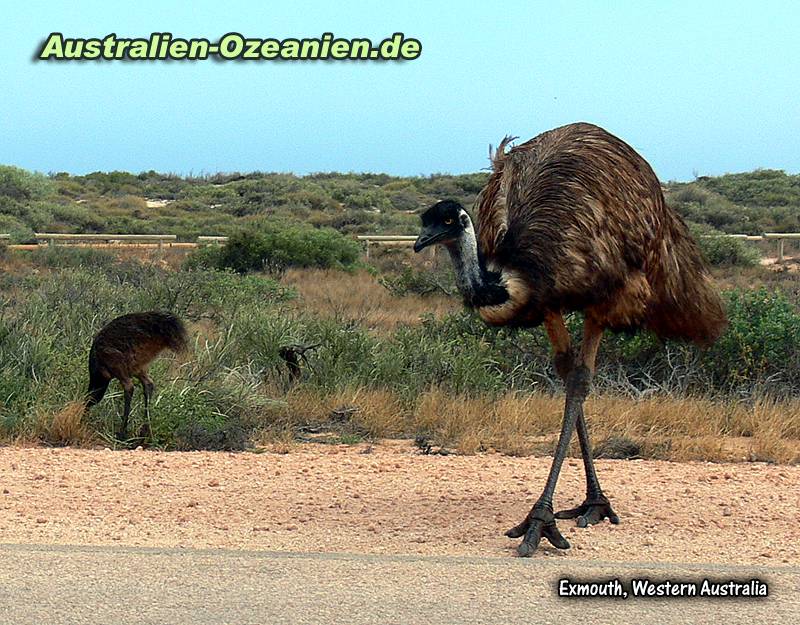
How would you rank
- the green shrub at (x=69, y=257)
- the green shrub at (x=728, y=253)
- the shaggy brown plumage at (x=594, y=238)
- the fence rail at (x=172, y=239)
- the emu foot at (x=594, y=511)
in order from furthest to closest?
1. the fence rail at (x=172, y=239)
2. the green shrub at (x=728, y=253)
3. the green shrub at (x=69, y=257)
4. the emu foot at (x=594, y=511)
5. the shaggy brown plumage at (x=594, y=238)

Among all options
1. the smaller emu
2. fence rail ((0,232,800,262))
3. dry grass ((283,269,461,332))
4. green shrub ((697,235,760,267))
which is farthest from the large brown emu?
fence rail ((0,232,800,262))

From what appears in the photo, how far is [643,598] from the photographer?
5.78 metres

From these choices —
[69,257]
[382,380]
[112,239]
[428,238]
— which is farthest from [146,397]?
[112,239]

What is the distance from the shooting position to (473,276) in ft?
22.0

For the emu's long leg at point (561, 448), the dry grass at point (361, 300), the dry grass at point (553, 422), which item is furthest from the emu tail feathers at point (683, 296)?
the dry grass at point (361, 300)

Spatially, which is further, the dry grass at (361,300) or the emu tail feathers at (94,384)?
the dry grass at (361,300)

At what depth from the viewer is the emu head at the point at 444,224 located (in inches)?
264

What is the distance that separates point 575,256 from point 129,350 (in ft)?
15.7

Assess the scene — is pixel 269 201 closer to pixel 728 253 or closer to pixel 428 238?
pixel 728 253

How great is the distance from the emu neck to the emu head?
0.03 m

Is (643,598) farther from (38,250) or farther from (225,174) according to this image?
(225,174)

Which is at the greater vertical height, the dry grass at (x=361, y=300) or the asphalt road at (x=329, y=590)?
the dry grass at (x=361, y=300)

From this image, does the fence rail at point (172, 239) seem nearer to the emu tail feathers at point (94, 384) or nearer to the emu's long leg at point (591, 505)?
the emu tail feathers at point (94, 384)

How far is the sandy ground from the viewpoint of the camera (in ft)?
23.0
